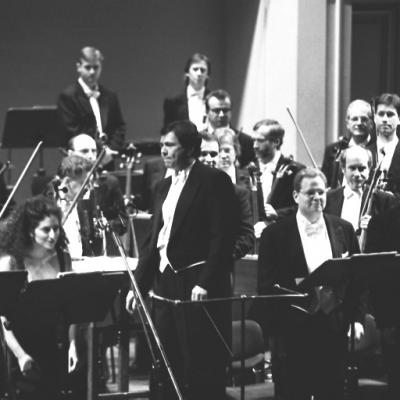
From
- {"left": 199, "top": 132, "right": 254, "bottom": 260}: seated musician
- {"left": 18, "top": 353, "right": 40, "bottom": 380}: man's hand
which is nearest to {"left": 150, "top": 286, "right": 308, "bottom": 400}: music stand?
{"left": 18, "top": 353, "right": 40, "bottom": 380}: man's hand

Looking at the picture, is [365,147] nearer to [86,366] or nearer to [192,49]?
[86,366]

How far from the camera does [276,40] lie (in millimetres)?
9047

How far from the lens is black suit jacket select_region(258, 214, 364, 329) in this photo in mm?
5523

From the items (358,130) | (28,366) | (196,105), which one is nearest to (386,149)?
(358,130)

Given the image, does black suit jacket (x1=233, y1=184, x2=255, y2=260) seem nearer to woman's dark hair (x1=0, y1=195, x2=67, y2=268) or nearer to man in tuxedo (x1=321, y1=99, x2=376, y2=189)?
man in tuxedo (x1=321, y1=99, x2=376, y2=189)

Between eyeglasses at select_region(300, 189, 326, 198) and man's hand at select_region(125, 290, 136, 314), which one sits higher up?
eyeglasses at select_region(300, 189, 326, 198)

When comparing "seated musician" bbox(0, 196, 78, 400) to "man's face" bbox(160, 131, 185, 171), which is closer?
"seated musician" bbox(0, 196, 78, 400)

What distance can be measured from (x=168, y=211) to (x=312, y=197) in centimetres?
71

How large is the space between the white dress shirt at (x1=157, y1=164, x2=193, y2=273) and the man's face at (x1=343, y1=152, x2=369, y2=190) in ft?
3.77

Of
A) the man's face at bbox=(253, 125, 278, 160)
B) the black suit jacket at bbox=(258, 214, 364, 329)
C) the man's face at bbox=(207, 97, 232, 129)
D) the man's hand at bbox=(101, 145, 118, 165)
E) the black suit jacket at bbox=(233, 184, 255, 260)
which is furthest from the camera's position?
the man's hand at bbox=(101, 145, 118, 165)

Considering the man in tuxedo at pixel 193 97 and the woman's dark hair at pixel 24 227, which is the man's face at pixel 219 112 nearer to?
the man in tuxedo at pixel 193 97

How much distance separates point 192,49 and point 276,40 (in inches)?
49.5

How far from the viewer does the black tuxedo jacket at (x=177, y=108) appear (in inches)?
321

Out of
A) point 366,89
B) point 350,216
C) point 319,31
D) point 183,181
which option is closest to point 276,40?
point 319,31
